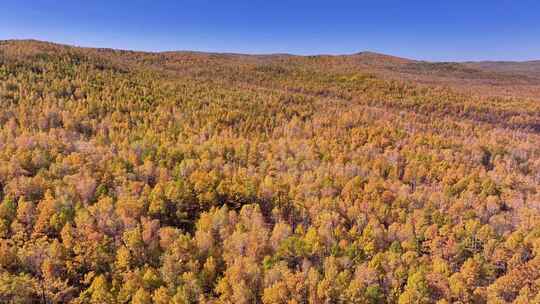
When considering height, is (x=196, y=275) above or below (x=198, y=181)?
below

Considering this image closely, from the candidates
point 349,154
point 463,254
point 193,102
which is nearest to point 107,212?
point 463,254

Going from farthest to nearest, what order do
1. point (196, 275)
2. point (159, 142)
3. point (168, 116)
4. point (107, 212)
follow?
point (168, 116) < point (159, 142) < point (107, 212) < point (196, 275)

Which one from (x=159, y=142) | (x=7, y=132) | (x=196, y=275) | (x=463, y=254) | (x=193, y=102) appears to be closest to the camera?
(x=196, y=275)

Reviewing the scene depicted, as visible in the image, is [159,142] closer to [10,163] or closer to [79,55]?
[10,163]

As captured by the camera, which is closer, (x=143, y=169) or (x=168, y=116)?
(x=143, y=169)

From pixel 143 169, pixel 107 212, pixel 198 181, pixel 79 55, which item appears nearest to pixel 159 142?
pixel 143 169

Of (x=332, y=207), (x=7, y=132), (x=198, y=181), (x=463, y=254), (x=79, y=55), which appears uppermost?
(x=79, y=55)

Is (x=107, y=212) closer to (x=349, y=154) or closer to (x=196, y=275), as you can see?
(x=196, y=275)
